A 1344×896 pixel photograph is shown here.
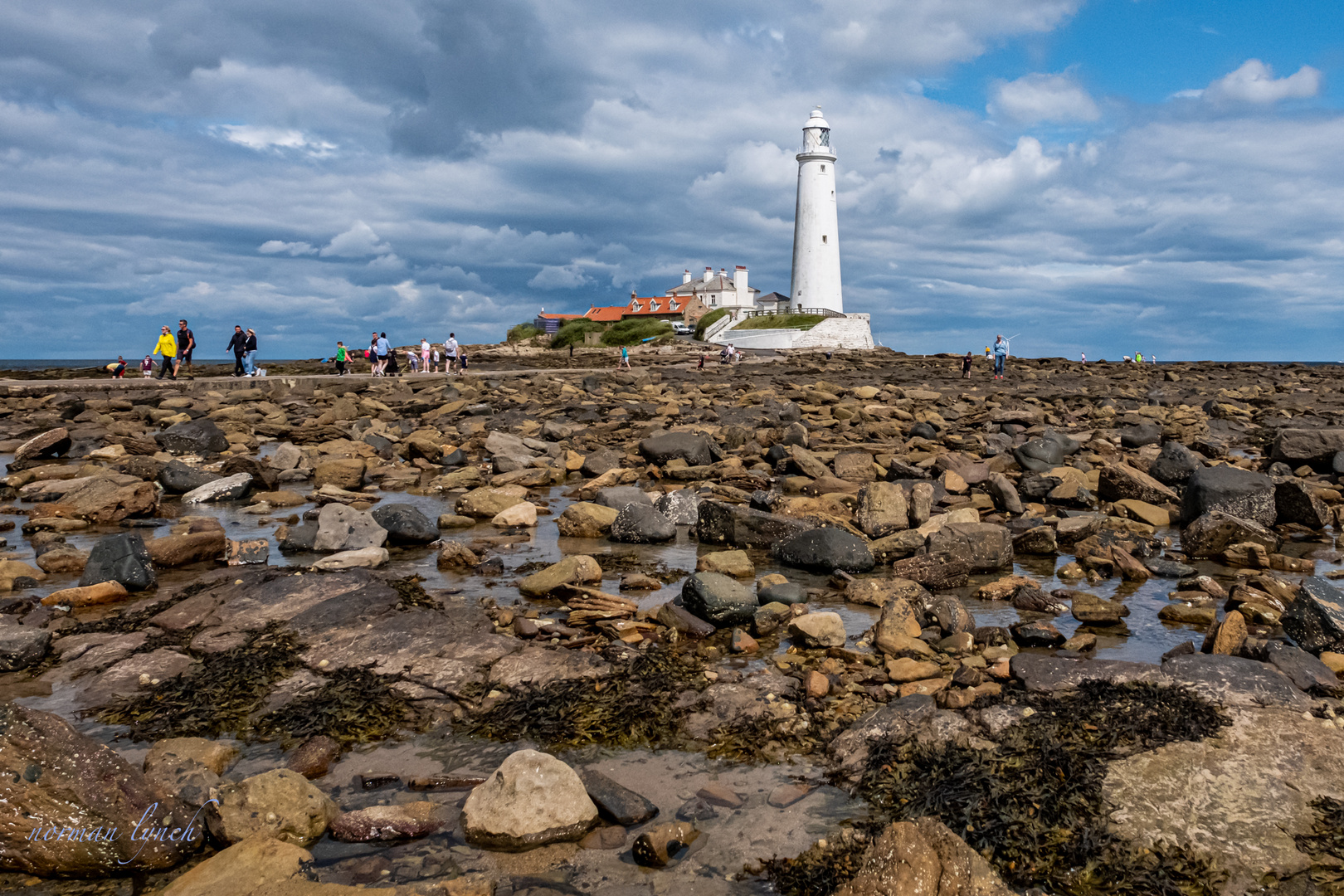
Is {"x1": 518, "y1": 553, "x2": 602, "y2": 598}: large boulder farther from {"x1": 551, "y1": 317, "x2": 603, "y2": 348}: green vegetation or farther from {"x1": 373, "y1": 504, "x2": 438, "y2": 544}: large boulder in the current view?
{"x1": 551, "y1": 317, "x2": 603, "y2": 348}: green vegetation

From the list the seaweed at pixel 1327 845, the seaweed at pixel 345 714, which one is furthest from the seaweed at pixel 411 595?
the seaweed at pixel 1327 845

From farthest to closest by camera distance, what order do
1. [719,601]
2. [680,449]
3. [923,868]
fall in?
[680,449], [719,601], [923,868]

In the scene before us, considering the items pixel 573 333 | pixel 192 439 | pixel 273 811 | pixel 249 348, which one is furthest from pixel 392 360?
pixel 573 333

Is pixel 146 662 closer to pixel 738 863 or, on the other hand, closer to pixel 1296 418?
pixel 738 863

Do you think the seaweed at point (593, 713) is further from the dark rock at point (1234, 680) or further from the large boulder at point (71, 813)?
the dark rock at point (1234, 680)

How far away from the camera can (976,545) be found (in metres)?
8.00

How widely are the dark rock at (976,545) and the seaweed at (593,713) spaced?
11.5 feet

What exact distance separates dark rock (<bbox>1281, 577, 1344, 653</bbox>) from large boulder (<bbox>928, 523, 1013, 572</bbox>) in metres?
2.53

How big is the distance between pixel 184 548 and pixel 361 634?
10.4 ft

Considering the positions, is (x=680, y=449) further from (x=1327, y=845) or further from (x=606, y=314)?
(x=606, y=314)

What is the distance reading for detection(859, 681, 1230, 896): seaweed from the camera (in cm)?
341

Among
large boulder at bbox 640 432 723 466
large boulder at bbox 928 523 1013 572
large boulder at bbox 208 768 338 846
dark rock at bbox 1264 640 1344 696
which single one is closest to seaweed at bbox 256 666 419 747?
large boulder at bbox 208 768 338 846

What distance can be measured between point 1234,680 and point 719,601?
10.7ft

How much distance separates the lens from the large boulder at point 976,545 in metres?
7.84
